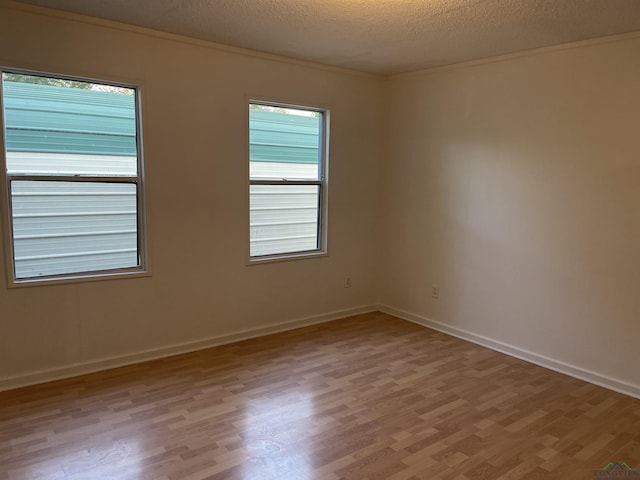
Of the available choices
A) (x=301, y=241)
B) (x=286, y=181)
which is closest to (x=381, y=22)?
(x=286, y=181)

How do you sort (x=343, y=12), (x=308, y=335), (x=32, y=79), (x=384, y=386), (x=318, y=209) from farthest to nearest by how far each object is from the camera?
(x=318, y=209) < (x=308, y=335) < (x=384, y=386) < (x=32, y=79) < (x=343, y=12)

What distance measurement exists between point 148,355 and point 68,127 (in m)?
1.78

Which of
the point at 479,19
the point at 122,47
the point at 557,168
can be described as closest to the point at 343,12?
the point at 479,19

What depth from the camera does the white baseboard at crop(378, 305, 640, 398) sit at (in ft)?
10.8

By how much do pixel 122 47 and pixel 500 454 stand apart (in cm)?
352

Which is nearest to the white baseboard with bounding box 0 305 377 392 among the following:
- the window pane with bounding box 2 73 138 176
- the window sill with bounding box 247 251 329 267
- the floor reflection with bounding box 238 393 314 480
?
the window sill with bounding box 247 251 329 267

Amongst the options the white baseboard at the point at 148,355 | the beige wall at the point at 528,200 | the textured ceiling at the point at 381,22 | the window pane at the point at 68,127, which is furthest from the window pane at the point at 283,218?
the textured ceiling at the point at 381,22

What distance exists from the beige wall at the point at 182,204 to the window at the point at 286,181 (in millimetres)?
130

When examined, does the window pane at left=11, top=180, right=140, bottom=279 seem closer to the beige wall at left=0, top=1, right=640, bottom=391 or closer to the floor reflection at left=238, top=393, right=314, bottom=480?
the beige wall at left=0, top=1, right=640, bottom=391

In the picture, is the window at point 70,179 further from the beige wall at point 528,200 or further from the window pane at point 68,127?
the beige wall at point 528,200

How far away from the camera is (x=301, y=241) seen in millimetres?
4543

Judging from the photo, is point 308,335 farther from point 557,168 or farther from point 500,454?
point 557,168

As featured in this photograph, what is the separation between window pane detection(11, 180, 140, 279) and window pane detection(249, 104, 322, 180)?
3.76ft

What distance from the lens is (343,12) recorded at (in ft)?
9.32
